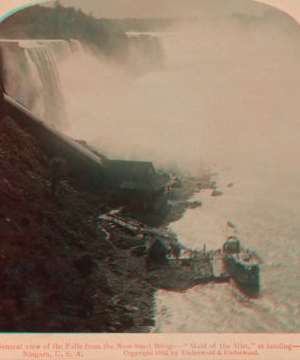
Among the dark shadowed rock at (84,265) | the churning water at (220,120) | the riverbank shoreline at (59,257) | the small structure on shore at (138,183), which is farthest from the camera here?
the small structure on shore at (138,183)

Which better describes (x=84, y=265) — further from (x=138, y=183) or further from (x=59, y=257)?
(x=138, y=183)

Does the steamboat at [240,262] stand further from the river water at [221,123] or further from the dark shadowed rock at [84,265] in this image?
the dark shadowed rock at [84,265]

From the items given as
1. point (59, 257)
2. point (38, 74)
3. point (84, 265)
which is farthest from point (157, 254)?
point (38, 74)

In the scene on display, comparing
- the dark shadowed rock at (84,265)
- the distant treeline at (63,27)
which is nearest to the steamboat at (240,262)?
the dark shadowed rock at (84,265)

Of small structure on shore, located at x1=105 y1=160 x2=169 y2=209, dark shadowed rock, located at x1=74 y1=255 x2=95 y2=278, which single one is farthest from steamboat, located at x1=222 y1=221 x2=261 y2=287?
dark shadowed rock, located at x1=74 y1=255 x2=95 y2=278

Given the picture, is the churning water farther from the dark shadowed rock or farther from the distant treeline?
the dark shadowed rock
